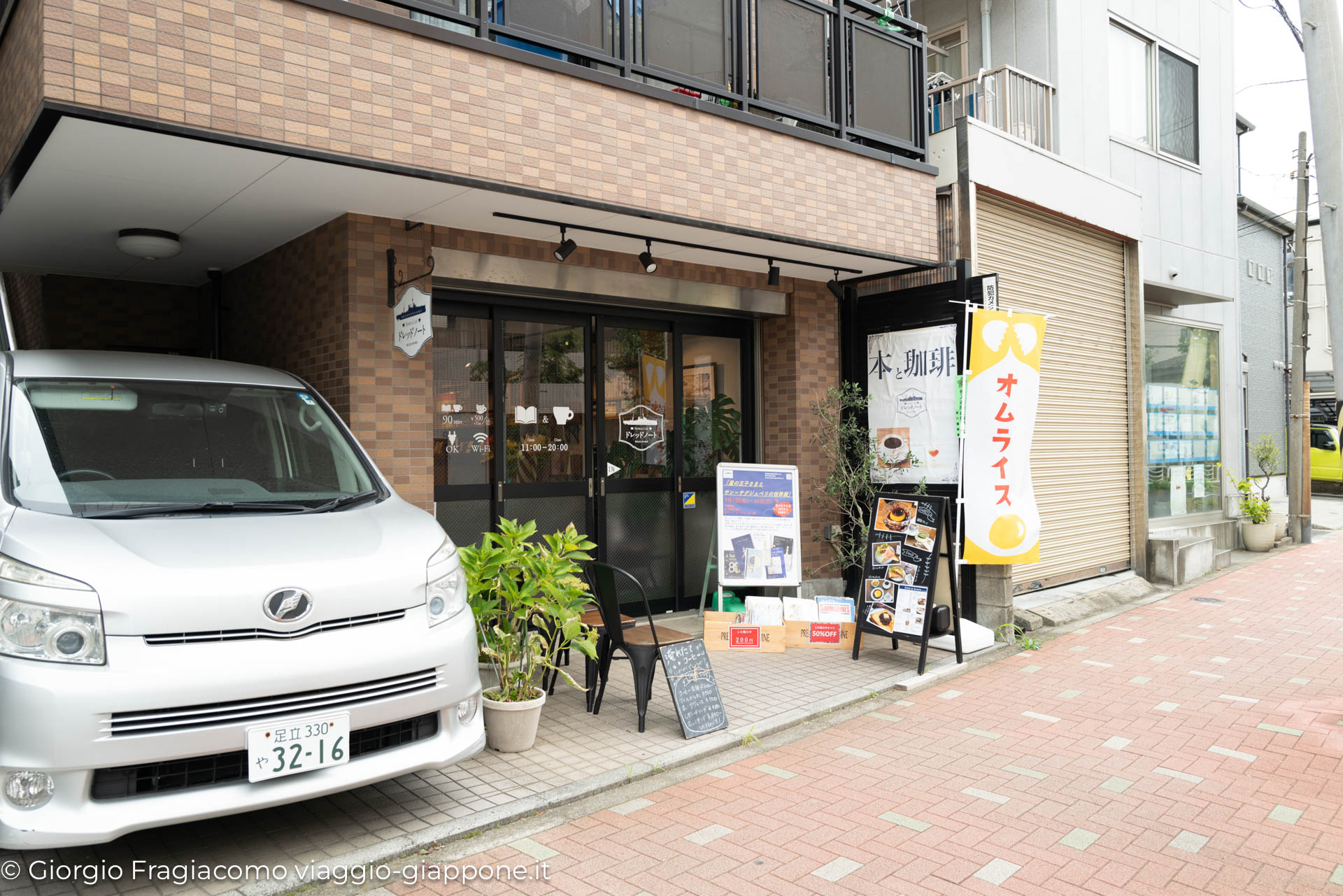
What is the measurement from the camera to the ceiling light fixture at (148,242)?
Result: 20.3ft

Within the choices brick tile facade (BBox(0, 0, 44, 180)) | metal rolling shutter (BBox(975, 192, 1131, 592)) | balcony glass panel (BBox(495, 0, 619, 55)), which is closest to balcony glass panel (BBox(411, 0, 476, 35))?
balcony glass panel (BBox(495, 0, 619, 55))

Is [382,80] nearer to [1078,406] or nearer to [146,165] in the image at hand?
[146,165]

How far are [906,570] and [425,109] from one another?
487cm

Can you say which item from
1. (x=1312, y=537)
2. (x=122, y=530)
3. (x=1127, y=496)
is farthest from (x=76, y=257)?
(x=1312, y=537)

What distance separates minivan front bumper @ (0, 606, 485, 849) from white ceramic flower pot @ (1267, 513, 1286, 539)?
15.4m

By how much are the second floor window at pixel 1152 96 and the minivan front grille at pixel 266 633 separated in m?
12.2

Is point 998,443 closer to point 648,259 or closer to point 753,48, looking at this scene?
point 648,259

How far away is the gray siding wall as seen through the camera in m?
19.5

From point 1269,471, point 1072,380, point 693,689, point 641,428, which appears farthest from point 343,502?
point 1269,471

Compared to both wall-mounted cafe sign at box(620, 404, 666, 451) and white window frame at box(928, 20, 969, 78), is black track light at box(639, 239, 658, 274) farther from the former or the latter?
white window frame at box(928, 20, 969, 78)

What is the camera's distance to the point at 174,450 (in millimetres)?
4406

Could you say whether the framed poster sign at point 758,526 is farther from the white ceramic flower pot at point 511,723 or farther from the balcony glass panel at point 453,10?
the balcony glass panel at point 453,10

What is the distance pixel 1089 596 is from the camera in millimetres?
9266

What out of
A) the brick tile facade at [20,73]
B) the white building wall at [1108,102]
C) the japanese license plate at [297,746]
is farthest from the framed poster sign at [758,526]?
the brick tile facade at [20,73]
